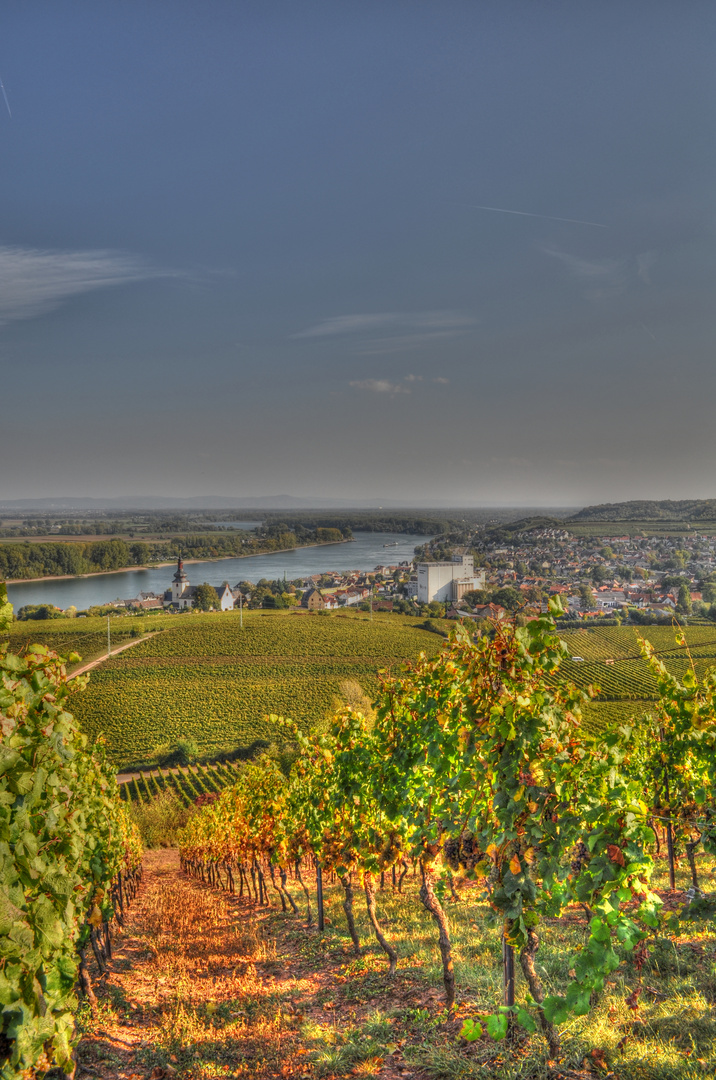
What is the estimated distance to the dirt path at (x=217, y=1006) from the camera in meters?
3.71

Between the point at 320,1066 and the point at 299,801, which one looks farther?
the point at 299,801

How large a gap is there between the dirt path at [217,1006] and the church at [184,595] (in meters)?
53.5

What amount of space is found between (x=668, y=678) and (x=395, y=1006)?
12.5ft

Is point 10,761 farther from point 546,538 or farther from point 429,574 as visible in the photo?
point 429,574

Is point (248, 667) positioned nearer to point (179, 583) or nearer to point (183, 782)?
point (183, 782)

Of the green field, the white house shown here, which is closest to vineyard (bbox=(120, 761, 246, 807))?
the green field

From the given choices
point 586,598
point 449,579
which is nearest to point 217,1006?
point 586,598

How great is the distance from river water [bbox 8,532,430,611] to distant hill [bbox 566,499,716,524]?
2676cm

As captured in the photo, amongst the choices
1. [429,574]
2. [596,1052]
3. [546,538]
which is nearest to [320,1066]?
[596,1052]

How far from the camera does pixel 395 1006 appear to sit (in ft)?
13.9

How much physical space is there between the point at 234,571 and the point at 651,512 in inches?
2011

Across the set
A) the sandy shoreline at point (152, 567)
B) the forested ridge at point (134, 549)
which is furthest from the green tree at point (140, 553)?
the sandy shoreline at point (152, 567)

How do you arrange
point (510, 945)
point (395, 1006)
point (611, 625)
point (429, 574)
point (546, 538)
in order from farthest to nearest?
point (429, 574) → point (546, 538) → point (611, 625) → point (395, 1006) → point (510, 945)

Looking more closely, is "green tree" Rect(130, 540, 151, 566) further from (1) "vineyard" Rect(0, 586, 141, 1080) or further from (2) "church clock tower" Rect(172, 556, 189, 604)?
(1) "vineyard" Rect(0, 586, 141, 1080)
